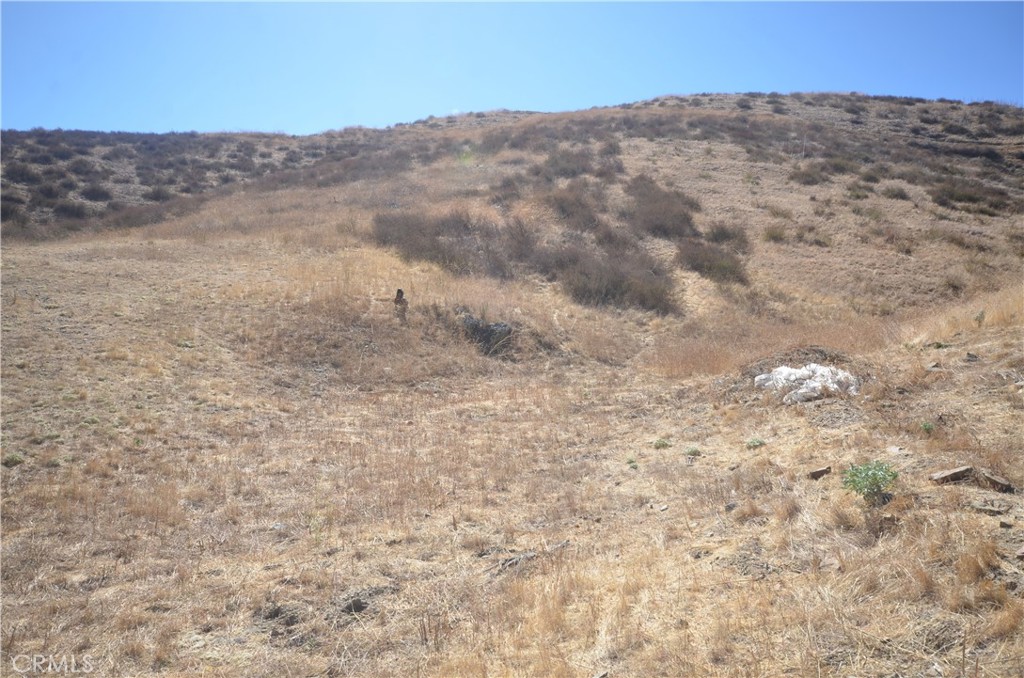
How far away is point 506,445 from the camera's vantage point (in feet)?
38.0

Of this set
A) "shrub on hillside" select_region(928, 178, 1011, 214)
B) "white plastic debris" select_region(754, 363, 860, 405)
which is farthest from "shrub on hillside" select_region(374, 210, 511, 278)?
"shrub on hillside" select_region(928, 178, 1011, 214)

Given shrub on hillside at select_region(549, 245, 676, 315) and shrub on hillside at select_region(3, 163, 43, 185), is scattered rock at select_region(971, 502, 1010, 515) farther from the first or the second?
shrub on hillside at select_region(3, 163, 43, 185)

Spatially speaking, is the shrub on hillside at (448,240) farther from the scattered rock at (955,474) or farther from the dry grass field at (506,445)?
the scattered rock at (955,474)

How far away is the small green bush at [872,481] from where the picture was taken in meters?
5.99

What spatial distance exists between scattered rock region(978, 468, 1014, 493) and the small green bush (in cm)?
76

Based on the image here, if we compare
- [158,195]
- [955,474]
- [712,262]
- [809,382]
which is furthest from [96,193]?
[955,474]

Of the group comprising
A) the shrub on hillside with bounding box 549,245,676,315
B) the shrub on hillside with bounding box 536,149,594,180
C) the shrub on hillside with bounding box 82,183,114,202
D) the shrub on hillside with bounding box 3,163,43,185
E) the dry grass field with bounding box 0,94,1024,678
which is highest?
the shrub on hillside with bounding box 536,149,594,180

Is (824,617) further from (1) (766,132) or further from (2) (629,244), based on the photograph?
(1) (766,132)

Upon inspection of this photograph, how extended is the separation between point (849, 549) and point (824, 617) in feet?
3.74

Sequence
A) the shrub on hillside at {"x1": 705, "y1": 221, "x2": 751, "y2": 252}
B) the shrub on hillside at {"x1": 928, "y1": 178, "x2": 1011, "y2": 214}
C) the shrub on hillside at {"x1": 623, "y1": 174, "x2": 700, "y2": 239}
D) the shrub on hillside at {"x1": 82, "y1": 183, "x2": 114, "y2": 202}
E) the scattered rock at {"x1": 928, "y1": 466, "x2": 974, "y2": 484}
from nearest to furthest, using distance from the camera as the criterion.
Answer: the scattered rock at {"x1": 928, "y1": 466, "x2": 974, "y2": 484}, the shrub on hillside at {"x1": 705, "y1": 221, "x2": 751, "y2": 252}, the shrub on hillside at {"x1": 623, "y1": 174, "x2": 700, "y2": 239}, the shrub on hillside at {"x1": 928, "y1": 178, "x2": 1011, "y2": 214}, the shrub on hillside at {"x1": 82, "y1": 183, "x2": 114, "y2": 202}

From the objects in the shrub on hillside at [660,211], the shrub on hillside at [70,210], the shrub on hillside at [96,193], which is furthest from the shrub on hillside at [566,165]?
the shrub on hillside at [96,193]

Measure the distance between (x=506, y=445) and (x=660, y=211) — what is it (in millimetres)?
21754

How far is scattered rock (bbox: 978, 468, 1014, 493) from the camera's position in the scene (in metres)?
5.77

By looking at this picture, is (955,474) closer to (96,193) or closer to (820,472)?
(820,472)
